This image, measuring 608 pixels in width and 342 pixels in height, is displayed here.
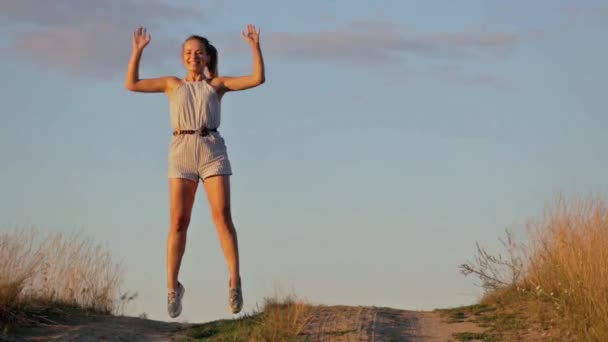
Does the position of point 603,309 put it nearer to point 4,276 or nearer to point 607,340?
point 607,340

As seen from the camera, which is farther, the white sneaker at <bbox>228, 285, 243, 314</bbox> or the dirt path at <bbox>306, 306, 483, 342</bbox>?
the white sneaker at <bbox>228, 285, 243, 314</bbox>

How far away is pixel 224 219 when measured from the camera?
29.5 feet

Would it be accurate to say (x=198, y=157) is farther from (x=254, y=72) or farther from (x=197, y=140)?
(x=254, y=72)

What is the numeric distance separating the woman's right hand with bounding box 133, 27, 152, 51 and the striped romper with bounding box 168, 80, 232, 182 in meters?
0.67

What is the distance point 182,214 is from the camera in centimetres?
908

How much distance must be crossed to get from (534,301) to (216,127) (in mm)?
3901

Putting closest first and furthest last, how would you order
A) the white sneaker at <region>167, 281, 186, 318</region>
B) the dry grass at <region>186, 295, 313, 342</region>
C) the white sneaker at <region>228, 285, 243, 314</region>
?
the dry grass at <region>186, 295, 313, 342</region> < the white sneaker at <region>228, 285, 243, 314</region> < the white sneaker at <region>167, 281, 186, 318</region>

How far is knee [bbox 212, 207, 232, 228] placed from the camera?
8.92m

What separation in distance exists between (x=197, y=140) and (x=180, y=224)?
902mm

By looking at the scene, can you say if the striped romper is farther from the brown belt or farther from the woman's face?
the woman's face

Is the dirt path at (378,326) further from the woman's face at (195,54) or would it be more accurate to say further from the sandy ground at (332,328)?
the woman's face at (195,54)

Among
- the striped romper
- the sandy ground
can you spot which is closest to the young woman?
the striped romper

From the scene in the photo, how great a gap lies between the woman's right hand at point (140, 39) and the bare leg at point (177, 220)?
138 centimetres

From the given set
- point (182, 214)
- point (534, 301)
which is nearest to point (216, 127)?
point (182, 214)
